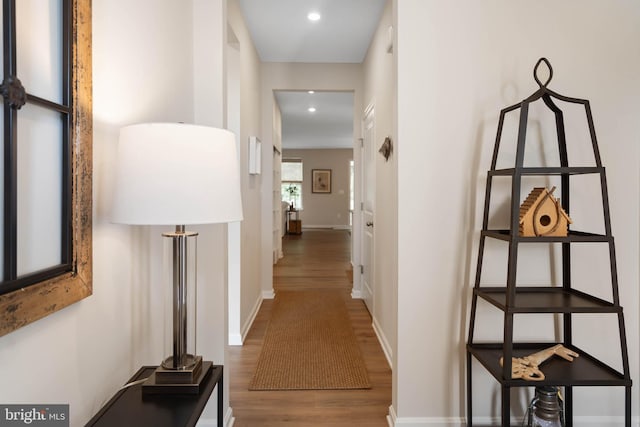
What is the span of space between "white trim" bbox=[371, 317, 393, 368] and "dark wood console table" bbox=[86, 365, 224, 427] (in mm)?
1811

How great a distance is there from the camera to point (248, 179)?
3344mm

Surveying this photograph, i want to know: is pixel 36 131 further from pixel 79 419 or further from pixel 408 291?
pixel 408 291

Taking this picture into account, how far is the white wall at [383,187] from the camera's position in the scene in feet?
9.32

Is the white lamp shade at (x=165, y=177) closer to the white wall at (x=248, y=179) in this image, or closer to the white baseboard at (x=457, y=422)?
the white baseboard at (x=457, y=422)

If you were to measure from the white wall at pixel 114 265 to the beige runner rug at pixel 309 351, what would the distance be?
3.75 ft

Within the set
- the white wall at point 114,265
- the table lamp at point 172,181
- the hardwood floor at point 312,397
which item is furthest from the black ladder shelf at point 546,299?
the white wall at point 114,265

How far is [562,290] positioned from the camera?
1.85 m

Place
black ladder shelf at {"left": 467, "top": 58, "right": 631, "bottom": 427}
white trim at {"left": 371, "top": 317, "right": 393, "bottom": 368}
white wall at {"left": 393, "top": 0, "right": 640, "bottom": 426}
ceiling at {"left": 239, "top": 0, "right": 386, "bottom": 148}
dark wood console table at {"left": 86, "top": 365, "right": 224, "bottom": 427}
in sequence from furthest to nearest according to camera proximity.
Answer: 1. ceiling at {"left": 239, "top": 0, "right": 386, "bottom": 148}
2. white trim at {"left": 371, "top": 317, "right": 393, "bottom": 368}
3. white wall at {"left": 393, "top": 0, "right": 640, "bottom": 426}
4. black ladder shelf at {"left": 467, "top": 58, "right": 631, "bottom": 427}
5. dark wood console table at {"left": 86, "top": 365, "right": 224, "bottom": 427}

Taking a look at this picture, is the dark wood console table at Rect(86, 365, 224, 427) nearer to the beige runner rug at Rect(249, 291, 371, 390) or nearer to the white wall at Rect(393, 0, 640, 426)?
the white wall at Rect(393, 0, 640, 426)

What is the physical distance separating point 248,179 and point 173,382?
2289mm

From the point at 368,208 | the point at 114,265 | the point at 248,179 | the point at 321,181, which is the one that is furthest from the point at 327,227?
the point at 114,265

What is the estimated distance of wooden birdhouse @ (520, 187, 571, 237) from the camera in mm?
1621

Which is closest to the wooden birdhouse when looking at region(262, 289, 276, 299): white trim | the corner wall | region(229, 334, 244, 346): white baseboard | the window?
the corner wall

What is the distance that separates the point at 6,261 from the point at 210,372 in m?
0.77
